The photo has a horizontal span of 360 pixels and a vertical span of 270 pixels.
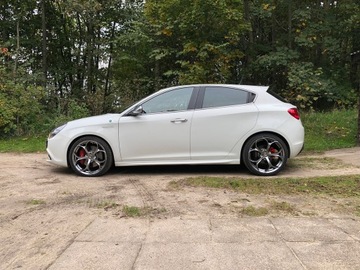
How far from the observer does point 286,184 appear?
5637mm

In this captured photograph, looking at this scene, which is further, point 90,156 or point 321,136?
point 321,136

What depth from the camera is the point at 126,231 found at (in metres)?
3.87

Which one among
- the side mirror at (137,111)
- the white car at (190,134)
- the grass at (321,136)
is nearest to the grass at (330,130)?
the grass at (321,136)

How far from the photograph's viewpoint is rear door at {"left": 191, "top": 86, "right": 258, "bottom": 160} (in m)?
6.41

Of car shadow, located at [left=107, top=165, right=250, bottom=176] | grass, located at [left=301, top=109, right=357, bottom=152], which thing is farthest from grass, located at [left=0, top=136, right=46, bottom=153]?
grass, located at [left=301, top=109, right=357, bottom=152]

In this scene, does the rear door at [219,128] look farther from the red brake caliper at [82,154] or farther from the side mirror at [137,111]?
the red brake caliper at [82,154]

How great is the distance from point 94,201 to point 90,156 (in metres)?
1.76

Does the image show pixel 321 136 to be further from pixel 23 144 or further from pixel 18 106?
pixel 18 106

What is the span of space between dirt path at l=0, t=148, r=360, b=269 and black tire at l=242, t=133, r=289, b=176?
0.21 metres

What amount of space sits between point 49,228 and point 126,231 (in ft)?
2.65

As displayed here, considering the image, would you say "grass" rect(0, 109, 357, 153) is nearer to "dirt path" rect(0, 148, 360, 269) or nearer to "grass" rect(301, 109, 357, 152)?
"grass" rect(301, 109, 357, 152)

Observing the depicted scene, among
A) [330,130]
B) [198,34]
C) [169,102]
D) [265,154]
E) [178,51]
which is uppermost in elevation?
[198,34]

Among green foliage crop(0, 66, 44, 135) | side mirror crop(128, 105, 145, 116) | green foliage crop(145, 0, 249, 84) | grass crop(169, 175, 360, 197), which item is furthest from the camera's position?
green foliage crop(145, 0, 249, 84)

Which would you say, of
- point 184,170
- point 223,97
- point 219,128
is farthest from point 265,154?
point 184,170
